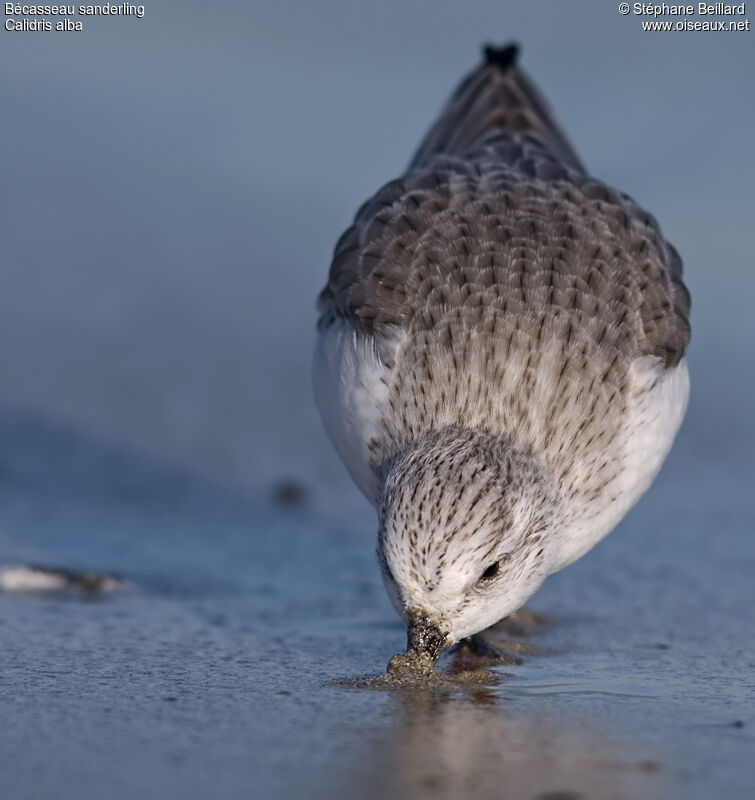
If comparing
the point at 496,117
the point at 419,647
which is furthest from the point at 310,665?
the point at 496,117

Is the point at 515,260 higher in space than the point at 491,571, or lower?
higher

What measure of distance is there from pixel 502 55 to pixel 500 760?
4.83 meters

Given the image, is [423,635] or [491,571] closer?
[423,635]

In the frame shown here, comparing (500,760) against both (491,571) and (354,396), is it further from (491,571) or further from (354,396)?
(354,396)

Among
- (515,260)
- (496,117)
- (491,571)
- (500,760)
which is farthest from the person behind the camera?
(496,117)

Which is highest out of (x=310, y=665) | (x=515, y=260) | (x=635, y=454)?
(x=515, y=260)

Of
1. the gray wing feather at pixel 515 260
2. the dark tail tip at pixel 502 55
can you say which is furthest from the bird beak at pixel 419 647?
the dark tail tip at pixel 502 55

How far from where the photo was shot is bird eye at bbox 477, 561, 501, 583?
3.73 m

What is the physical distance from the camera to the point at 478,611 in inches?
146

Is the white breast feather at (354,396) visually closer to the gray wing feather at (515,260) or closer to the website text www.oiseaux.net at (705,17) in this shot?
the gray wing feather at (515,260)

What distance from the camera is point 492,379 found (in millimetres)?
4250

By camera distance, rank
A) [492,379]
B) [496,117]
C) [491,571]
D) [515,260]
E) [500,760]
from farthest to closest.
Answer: [496,117]
[515,260]
[492,379]
[491,571]
[500,760]

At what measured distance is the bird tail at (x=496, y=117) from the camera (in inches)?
252

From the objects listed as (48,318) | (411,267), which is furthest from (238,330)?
(411,267)
